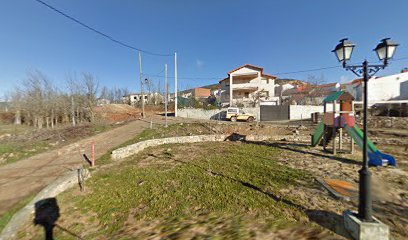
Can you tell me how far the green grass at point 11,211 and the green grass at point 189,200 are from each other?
2.88 ft

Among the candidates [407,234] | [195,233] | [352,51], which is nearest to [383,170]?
[407,234]

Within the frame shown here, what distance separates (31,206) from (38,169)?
3920 millimetres

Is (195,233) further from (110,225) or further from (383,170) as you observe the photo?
(383,170)

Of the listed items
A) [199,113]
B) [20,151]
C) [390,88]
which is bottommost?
[20,151]

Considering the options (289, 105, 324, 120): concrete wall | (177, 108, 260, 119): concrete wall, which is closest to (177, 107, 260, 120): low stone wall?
(177, 108, 260, 119): concrete wall

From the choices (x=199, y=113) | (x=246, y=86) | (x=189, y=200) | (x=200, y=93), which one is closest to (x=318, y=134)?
(x=189, y=200)

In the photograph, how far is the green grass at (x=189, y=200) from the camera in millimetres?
3908

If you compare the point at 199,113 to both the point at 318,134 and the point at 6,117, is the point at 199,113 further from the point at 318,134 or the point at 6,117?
the point at 6,117

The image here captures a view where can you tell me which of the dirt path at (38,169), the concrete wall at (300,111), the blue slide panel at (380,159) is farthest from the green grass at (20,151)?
the concrete wall at (300,111)

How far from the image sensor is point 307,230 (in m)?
3.57

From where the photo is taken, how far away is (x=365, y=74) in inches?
145

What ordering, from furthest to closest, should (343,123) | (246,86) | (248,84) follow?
(248,84)
(246,86)
(343,123)

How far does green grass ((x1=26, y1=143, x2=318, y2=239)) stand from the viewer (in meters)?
3.91

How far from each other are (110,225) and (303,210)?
4.37m
